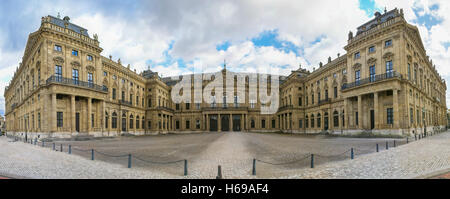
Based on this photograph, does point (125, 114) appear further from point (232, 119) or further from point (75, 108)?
point (232, 119)

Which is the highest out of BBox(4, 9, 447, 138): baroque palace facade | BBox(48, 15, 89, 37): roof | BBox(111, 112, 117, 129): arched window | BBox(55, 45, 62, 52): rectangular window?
BBox(48, 15, 89, 37): roof

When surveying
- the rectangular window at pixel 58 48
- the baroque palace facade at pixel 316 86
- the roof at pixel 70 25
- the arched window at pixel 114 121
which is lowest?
the arched window at pixel 114 121

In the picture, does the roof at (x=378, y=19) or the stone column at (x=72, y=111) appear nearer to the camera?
the stone column at (x=72, y=111)

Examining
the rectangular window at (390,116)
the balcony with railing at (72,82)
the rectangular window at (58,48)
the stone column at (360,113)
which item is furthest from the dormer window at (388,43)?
the rectangular window at (58,48)

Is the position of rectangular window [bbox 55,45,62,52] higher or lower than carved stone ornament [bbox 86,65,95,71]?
higher

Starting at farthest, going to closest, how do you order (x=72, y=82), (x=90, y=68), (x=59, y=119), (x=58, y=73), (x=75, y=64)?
(x=90, y=68) < (x=75, y=64) < (x=72, y=82) < (x=58, y=73) < (x=59, y=119)

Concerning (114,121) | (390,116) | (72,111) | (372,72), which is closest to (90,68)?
(72,111)

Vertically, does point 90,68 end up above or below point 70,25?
below

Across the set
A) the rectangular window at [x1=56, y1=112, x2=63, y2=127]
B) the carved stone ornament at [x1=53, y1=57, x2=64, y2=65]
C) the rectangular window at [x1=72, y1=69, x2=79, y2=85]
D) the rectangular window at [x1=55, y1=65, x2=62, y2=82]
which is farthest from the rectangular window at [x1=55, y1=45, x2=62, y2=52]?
the rectangular window at [x1=56, y1=112, x2=63, y2=127]

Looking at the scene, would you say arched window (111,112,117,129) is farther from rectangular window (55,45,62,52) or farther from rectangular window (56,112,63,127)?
rectangular window (55,45,62,52)

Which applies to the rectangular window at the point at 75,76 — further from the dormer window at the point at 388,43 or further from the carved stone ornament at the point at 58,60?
the dormer window at the point at 388,43

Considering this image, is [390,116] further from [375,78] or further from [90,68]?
[90,68]

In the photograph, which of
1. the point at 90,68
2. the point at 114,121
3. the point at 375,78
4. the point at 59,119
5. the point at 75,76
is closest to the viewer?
the point at 59,119

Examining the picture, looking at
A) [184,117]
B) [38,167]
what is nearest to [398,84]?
[38,167]
